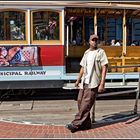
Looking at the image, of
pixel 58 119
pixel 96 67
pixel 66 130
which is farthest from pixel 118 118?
pixel 96 67

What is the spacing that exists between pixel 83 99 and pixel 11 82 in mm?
4078

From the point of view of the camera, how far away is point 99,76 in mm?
8578

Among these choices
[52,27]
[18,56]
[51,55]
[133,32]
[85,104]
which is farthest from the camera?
[133,32]

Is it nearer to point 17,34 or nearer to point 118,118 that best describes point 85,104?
point 118,118

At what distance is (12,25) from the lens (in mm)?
12172

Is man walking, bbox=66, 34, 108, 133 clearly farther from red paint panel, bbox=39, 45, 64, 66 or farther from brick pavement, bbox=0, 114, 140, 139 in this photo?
red paint panel, bbox=39, 45, 64, 66

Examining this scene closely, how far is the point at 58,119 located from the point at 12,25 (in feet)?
12.0

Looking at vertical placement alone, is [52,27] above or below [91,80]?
above

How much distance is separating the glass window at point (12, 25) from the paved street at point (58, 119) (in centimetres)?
190

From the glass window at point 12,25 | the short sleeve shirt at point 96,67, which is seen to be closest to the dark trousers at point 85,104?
the short sleeve shirt at point 96,67

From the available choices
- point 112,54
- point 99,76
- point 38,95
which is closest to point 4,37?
point 38,95

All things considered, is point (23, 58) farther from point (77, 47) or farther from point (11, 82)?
point (77, 47)

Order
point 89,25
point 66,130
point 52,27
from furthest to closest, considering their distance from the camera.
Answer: point 89,25, point 52,27, point 66,130

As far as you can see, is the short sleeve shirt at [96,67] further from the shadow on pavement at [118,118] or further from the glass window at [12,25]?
the glass window at [12,25]
